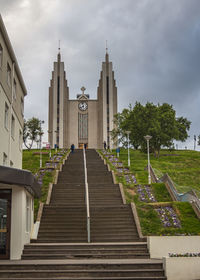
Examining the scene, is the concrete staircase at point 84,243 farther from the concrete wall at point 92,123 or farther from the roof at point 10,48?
the concrete wall at point 92,123

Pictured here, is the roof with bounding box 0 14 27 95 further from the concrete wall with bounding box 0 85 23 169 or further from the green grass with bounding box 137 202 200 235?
the green grass with bounding box 137 202 200 235

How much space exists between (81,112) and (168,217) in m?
A: 63.1

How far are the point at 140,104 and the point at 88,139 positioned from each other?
103ft

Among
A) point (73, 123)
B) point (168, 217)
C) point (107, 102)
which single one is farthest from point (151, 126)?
point (73, 123)

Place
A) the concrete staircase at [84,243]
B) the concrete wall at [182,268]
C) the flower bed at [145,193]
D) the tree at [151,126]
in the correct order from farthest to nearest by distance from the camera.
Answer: the tree at [151,126] < the flower bed at [145,193] < the concrete staircase at [84,243] < the concrete wall at [182,268]

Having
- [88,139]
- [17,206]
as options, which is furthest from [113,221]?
[88,139]

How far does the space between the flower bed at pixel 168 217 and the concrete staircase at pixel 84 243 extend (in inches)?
72.4

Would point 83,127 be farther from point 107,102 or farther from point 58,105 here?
point 107,102

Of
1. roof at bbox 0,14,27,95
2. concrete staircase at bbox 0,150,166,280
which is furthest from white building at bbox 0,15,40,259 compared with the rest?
concrete staircase at bbox 0,150,166,280

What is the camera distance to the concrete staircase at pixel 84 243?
12.8m

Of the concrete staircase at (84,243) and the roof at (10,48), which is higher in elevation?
the roof at (10,48)

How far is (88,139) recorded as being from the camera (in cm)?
8162

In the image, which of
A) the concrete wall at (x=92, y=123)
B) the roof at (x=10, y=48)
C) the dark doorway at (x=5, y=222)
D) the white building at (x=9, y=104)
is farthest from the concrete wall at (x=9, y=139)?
the concrete wall at (x=92, y=123)

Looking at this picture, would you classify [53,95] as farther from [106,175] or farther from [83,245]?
[83,245]
